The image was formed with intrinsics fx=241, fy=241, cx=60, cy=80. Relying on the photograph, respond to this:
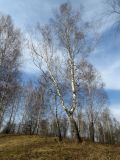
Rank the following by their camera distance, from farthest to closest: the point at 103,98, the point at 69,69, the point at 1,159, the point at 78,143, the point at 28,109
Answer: the point at 28,109 → the point at 103,98 → the point at 69,69 → the point at 78,143 → the point at 1,159

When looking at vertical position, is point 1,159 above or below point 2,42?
below

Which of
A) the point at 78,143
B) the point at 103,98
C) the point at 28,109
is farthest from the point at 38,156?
the point at 28,109

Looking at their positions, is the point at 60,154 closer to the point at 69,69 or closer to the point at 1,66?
the point at 69,69

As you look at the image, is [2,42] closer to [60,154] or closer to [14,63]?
[14,63]

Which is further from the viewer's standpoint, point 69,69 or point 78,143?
point 69,69

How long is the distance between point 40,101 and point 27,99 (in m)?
4.14

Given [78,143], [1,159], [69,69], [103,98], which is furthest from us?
[103,98]

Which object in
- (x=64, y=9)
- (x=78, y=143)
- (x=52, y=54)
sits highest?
(x=64, y=9)

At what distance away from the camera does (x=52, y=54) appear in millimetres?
20906

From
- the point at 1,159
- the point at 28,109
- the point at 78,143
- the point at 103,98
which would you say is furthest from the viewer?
the point at 28,109

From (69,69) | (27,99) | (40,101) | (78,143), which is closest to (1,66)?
(69,69)

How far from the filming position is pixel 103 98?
38.7 m

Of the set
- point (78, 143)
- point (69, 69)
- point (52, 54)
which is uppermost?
point (52, 54)

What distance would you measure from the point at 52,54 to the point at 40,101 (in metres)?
21.1
